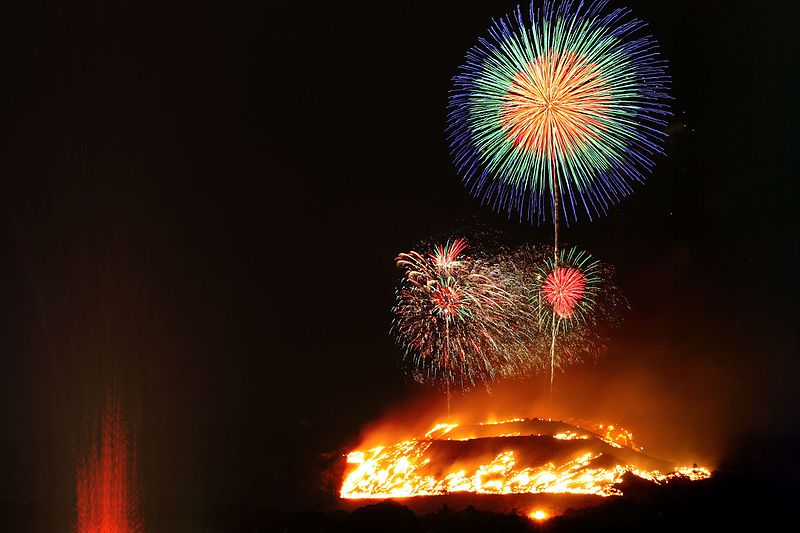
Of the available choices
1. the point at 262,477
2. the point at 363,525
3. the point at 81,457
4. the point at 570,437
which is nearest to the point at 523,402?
the point at 570,437

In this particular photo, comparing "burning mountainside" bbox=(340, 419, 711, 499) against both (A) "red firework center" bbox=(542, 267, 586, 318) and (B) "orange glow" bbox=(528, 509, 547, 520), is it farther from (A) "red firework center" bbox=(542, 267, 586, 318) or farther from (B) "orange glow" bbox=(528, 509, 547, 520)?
(A) "red firework center" bbox=(542, 267, 586, 318)

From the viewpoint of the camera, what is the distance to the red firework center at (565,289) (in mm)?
40469

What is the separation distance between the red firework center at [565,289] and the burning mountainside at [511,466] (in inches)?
289

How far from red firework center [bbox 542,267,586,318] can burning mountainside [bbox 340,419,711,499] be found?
733cm

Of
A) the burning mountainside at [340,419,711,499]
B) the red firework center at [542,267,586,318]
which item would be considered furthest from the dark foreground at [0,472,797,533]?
the red firework center at [542,267,586,318]

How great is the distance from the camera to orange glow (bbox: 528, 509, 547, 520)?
30.1 metres

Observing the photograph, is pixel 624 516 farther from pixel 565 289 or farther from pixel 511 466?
pixel 565 289

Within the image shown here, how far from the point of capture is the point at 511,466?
3703 cm

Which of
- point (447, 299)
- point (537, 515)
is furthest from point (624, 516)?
point (447, 299)

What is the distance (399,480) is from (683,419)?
82.8 ft

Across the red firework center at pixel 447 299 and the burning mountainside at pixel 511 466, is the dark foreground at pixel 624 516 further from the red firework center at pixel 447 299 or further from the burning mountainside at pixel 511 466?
the red firework center at pixel 447 299

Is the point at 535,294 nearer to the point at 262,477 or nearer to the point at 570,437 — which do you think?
the point at 570,437

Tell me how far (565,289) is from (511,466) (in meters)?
10.5

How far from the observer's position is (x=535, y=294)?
42000 millimetres
